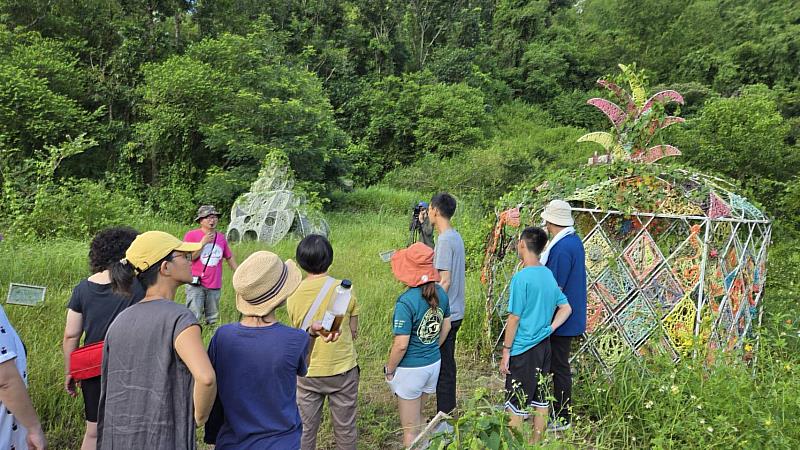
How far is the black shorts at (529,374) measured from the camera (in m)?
2.98

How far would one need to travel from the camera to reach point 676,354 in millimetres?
3926

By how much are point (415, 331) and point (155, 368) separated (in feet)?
4.57

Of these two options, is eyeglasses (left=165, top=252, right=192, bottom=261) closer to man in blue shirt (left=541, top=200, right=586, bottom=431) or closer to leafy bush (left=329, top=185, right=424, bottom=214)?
man in blue shirt (left=541, top=200, right=586, bottom=431)

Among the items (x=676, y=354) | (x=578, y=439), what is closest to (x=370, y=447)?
(x=578, y=439)

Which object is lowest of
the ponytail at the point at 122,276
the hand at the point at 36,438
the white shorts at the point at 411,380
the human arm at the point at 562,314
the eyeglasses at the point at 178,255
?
the white shorts at the point at 411,380

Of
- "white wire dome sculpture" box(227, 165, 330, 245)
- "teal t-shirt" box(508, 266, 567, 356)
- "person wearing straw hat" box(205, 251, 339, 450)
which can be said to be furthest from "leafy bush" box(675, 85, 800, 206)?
"person wearing straw hat" box(205, 251, 339, 450)

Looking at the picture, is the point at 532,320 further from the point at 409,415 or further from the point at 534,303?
the point at 409,415

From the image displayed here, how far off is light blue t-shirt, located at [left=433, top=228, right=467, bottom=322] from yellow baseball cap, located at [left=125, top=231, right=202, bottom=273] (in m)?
1.79

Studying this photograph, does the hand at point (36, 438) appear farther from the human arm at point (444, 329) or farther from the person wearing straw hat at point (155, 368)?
the human arm at point (444, 329)

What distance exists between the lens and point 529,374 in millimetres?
3006

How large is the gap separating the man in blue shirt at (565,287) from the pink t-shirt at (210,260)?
9.97 ft

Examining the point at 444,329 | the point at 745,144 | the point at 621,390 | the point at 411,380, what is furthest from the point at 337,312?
the point at 745,144

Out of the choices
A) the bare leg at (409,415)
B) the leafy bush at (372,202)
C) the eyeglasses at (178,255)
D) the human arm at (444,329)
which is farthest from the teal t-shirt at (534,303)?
the leafy bush at (372,202)

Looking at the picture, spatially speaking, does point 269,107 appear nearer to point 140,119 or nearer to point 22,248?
point 140,119
